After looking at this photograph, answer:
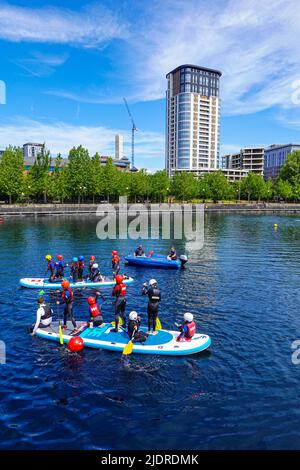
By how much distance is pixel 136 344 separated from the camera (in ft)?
63.9

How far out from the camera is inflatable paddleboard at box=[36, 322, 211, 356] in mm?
19125

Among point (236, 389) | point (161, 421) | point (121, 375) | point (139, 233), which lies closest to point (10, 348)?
point (121, 375)

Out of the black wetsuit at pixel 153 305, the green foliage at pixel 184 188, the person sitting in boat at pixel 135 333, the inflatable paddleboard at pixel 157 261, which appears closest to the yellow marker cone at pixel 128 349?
the person sitting in boat at pixel 135 333

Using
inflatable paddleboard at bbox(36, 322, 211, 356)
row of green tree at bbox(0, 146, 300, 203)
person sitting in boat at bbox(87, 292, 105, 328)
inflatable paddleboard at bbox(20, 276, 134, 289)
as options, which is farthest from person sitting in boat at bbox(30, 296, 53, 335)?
row of green tree at bbox(0, 146, 300, 203)

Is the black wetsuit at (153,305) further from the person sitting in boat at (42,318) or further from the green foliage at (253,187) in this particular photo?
the green foliage at (253,187)

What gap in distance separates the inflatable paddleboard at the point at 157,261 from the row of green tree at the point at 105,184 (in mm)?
83033

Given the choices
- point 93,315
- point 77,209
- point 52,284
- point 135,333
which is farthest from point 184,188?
point 135,333

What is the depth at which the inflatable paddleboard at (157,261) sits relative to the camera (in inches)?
1592

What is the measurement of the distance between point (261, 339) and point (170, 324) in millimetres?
5586

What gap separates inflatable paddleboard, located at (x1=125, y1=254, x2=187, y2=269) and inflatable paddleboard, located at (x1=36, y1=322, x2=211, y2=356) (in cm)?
1969

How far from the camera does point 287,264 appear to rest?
43312mm

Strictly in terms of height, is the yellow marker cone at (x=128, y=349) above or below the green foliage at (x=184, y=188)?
below

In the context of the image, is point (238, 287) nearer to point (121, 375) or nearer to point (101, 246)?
point (121, 375)

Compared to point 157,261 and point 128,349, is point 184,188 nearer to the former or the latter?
point 157,261
